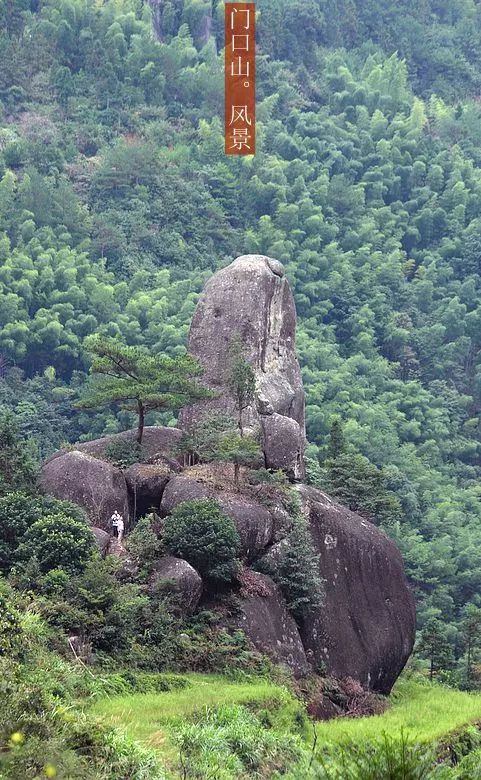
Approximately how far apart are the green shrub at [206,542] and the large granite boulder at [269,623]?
492mm

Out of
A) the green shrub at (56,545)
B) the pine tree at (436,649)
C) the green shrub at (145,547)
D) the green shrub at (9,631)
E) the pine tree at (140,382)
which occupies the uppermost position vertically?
the green shrub at (9,631)

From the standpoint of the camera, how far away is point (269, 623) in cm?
2250

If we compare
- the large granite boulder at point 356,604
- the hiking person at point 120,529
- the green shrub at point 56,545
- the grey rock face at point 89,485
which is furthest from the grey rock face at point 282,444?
the green shrub at point 56,545

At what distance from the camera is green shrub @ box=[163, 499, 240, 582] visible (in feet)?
73.3

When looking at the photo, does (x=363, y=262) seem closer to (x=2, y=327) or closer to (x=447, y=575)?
(x=2, y=327)

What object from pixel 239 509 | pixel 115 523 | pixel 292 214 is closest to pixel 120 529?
pixel 115 523

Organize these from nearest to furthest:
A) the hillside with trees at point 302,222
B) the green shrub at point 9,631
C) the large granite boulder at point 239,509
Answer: the green shrub at point 9,631, the large granite boulder at point 239,509, the hillside with trees at point 302,222

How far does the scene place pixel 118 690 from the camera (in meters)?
18.9

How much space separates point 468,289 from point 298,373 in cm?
3714

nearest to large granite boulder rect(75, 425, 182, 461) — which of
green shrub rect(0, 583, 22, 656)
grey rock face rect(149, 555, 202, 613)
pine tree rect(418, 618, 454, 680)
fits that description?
grey rock face rect(149, 555, 202, 613)

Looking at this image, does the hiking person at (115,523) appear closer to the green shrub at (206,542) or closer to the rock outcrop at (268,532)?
the rock outcrop at (268,532)

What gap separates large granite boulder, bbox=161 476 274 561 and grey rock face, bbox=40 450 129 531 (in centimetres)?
77

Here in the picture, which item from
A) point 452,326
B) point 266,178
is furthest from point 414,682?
point 266,178

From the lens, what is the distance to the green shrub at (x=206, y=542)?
73.3 ft
